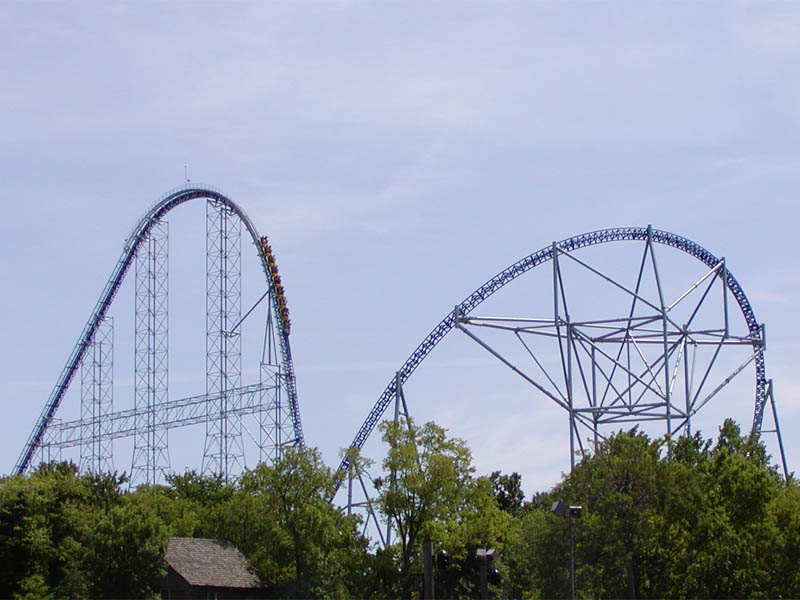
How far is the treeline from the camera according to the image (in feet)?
133

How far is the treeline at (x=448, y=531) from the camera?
133ft

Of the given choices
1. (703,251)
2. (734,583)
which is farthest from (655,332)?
(734,583)

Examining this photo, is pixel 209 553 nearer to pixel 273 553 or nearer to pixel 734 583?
pixel 273 553

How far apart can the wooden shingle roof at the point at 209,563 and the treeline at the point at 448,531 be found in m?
0.91

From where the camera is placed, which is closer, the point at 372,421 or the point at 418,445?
the point at 418,445

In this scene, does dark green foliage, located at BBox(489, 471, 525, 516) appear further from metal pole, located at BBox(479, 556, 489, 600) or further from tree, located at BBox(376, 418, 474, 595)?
metal pole, located at BBox(479, 556, 489, 600)

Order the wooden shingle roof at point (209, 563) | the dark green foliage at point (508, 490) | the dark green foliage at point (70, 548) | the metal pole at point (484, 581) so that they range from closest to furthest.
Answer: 1. the metal pole at point (484, 581)
2. the dark green foliage at point (70, 548)
3. the wooden shingle roof at point (209, 563)
4. the dark green foliage at point (508, 490)

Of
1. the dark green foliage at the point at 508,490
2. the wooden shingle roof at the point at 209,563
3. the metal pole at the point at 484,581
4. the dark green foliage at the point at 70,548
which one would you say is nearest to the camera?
the metal pole at the point at 484,581

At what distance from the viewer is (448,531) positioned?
43.2 metres

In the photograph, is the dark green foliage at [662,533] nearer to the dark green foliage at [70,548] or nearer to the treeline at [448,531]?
the treeline at [448,531]

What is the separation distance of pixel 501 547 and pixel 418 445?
6.67 m

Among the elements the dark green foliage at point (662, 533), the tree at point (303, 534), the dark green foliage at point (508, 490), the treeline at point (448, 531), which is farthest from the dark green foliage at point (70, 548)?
the dark green foliage at point (508, 490)

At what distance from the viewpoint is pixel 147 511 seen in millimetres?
43031

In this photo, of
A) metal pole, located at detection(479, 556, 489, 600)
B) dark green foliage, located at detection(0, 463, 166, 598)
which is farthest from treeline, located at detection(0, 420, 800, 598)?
metal pole, located at detection(479, 556, 489, 600)
